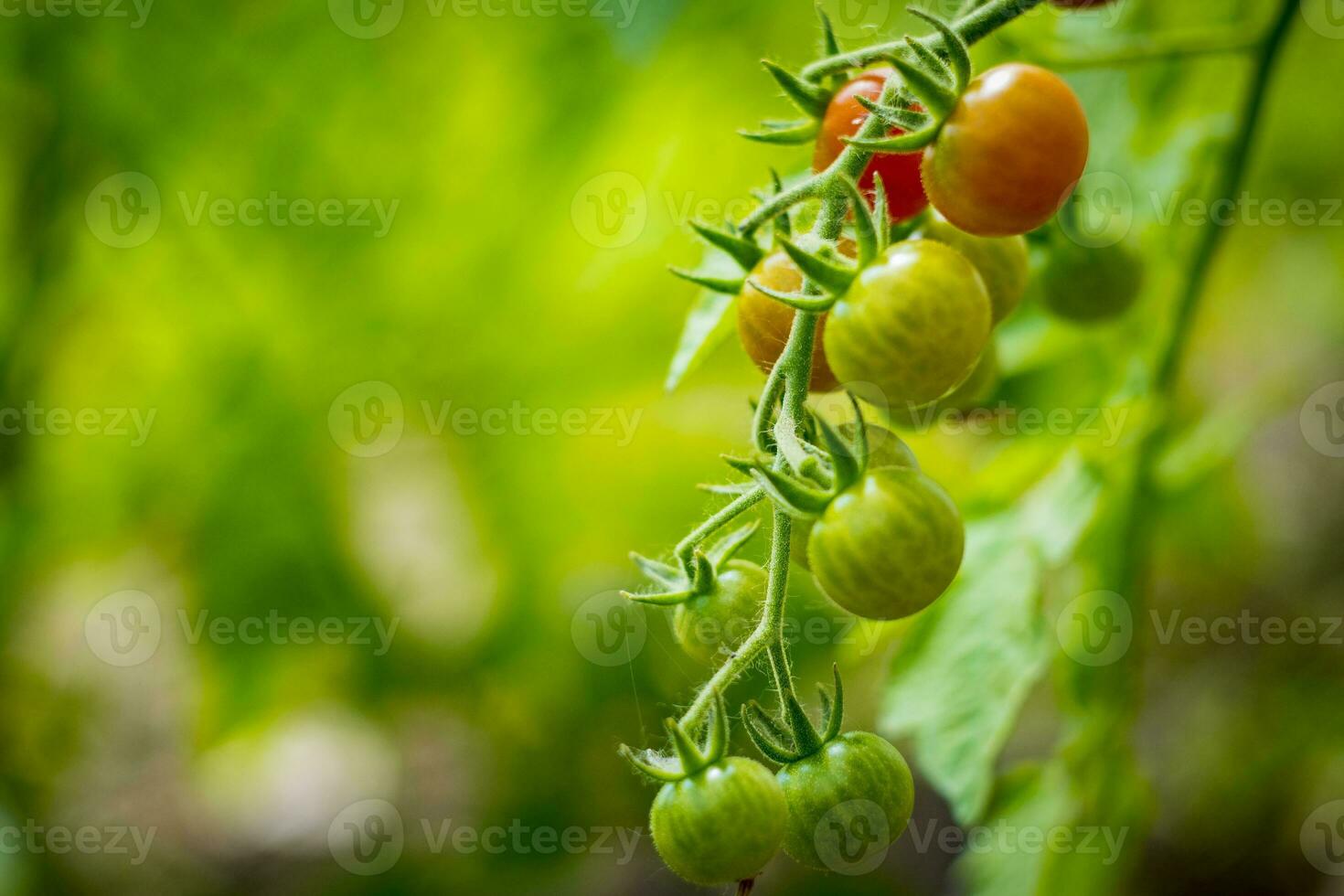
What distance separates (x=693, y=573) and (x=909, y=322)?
0.21 meters

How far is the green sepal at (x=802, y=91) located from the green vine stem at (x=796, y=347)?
0.18ft

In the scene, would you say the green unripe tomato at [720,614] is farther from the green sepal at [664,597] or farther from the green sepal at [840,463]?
the green sepal at [840,463]

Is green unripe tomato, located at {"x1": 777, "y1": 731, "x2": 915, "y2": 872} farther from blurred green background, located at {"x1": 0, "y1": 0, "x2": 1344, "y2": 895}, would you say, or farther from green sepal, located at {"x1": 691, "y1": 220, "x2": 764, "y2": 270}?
blurred green background, located at {"x1": 0, "y1": 0, "x2": 1344, "y2": 895}

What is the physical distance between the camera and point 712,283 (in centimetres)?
63

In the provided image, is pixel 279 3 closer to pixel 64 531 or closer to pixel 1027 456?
pixel 64 531

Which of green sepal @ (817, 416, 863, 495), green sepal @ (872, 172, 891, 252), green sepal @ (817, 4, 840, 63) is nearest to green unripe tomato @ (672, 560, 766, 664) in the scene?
green sepal @ (817, 416, 863, 495)

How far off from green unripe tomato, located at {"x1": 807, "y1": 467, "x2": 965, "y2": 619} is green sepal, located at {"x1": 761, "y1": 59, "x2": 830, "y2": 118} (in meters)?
0.26

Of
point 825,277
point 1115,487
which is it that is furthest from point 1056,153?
point 1115,487

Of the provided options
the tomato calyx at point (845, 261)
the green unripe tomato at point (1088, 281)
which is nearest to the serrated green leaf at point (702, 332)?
the tomato calyx at point (845, 261)

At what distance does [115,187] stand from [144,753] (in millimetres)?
1760

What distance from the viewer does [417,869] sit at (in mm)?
2541

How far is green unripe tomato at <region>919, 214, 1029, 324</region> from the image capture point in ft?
2.37

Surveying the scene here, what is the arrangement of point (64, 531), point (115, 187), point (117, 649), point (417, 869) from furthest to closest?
point (117, 649), point (417, 869), point (64, 531), point (115, 187)

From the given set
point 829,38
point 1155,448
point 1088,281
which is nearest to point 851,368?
point 829,38
